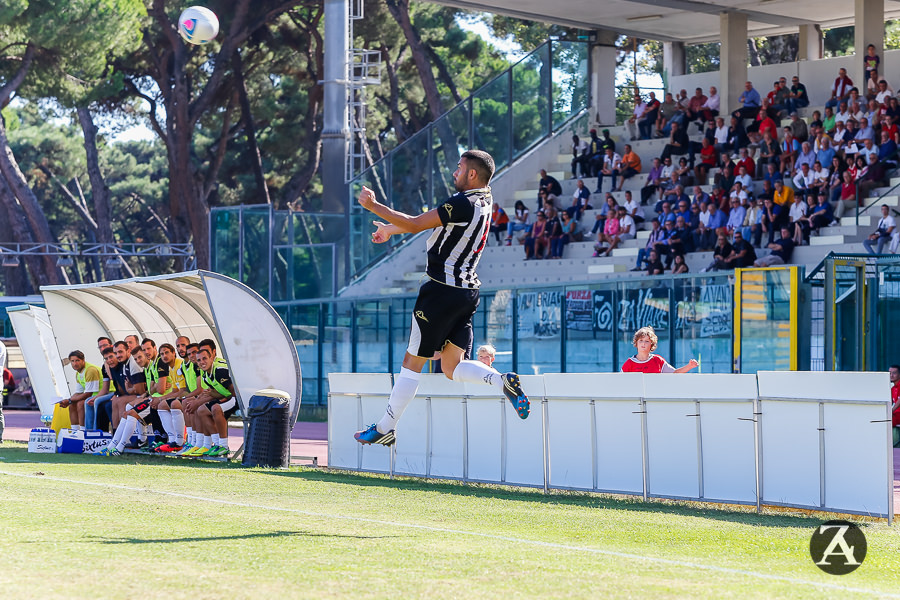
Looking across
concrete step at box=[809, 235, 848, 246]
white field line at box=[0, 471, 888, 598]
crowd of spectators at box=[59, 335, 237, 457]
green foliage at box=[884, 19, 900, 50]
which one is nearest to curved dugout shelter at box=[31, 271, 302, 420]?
crowd of spectators at box=[59, 335, 237, 457]

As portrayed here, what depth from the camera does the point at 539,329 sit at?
23328 mm

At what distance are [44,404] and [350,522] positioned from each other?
13659 mm

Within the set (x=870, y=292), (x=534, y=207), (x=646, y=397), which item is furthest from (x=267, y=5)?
(x=646, y=397)

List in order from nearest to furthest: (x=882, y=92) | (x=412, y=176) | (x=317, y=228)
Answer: (x=882, y=92)
(x=317, y=228)
(x=412, y=176)

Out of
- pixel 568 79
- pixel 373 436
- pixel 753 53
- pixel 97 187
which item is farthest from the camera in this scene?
pixel 97 187

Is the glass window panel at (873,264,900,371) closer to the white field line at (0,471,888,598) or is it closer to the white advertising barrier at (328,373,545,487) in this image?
the white advertising barrier at (328,373,545,487)

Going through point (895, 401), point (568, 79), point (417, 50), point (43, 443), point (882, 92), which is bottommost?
Answer: point (43, 443)

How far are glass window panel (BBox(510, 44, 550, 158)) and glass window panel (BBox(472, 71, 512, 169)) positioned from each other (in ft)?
0.82

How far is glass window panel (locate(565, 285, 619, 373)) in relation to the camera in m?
22.0

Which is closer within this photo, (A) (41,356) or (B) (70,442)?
(B) (70,442)

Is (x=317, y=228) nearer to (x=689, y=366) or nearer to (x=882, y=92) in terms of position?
(x=882, y=92)

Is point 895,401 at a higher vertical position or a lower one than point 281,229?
lower

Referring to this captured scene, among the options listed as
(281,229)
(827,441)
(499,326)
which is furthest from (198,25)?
(827,441)
